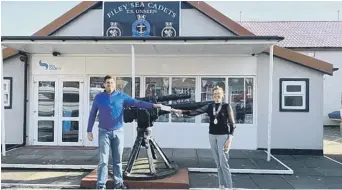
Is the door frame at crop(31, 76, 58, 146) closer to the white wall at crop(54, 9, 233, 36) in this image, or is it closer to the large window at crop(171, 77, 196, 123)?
the white wall at crop(54, 9, 233, 36)

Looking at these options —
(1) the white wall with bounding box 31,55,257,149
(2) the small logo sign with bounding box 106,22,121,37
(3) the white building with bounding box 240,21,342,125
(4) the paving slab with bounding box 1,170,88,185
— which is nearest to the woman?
(4) the paving slab with bounding box 1,170,88,185

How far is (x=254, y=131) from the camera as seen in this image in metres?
10.9

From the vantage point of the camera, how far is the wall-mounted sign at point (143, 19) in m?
11.2

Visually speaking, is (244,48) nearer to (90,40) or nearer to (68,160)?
(90,40)

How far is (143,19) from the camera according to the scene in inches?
440

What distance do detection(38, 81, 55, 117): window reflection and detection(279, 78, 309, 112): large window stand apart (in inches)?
285

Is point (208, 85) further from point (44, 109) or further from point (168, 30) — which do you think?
point (44, 109)

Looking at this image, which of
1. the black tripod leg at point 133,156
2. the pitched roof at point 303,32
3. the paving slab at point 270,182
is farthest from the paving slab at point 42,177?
the pitched roof at point 303,32

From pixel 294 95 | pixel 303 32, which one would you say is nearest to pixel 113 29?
pixel 294 95

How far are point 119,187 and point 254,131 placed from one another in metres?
5.96

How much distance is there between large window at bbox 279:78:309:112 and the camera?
1058 centimetres

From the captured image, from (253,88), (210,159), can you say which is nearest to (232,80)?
(253,88)

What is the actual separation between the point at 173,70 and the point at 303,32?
17751 mm

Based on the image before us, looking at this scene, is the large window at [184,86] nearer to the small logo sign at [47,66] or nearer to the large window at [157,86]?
the large window at [157,86]
